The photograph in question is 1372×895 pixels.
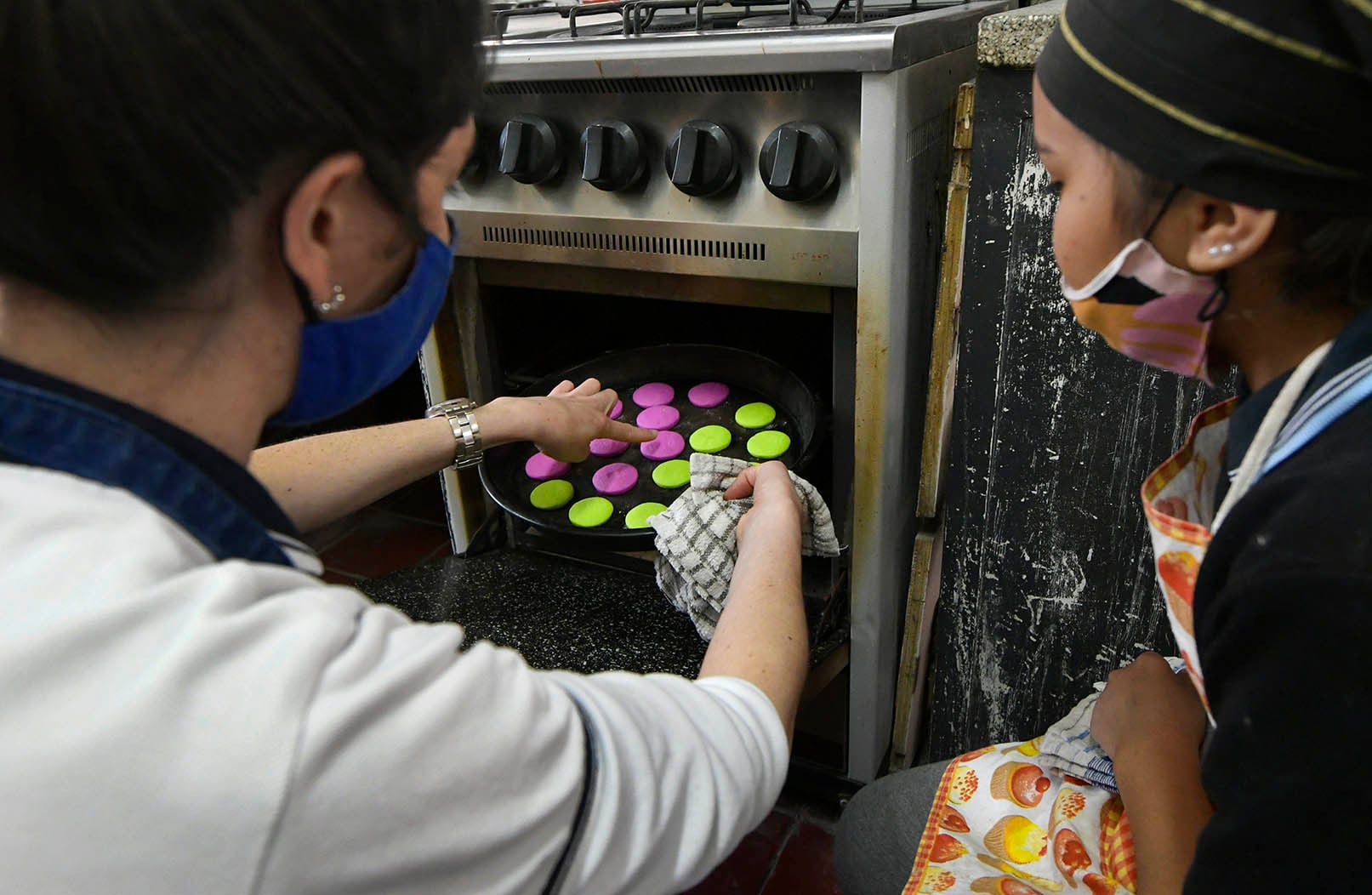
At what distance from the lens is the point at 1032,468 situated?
101cm

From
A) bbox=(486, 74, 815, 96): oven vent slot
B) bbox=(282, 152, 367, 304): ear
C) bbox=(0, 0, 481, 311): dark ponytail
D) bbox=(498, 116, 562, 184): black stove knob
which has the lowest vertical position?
bbox=(498, 116, 562, 184): black stove knob

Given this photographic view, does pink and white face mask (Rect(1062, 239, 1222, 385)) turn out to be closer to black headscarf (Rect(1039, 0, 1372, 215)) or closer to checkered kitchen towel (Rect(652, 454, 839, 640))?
black headscarf (Rect(1039, 0, 1372, 215))

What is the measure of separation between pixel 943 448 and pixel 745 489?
1.02 feet

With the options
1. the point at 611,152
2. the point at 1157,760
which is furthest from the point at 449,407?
the point at 1157,760

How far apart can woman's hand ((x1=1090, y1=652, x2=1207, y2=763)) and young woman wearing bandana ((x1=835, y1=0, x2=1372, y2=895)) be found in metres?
0.03

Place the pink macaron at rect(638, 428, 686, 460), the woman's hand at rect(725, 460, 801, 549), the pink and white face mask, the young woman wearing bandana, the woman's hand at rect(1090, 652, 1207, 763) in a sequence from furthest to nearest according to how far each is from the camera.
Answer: the pink macaron at rect(638, 428, 686, 460) → the woman's hand at rect(725, 460, 801, 549) → the woman's hand at rect(1090, 652, 1207, 763) → the pink and white face mask → the young woman wearing bandana

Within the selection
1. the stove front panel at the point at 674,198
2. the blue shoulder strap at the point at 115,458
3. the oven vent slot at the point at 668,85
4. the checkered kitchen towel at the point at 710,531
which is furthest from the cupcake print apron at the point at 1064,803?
the blue shoulder strap at the point at 115,458

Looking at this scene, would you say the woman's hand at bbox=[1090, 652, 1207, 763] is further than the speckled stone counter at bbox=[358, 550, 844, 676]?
No

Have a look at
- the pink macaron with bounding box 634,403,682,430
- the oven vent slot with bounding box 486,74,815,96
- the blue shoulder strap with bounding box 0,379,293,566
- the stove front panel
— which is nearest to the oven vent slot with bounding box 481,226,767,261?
the stove front panel

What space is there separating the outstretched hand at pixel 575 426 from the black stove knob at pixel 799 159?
366mm

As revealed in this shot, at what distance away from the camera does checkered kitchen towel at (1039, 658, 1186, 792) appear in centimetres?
83

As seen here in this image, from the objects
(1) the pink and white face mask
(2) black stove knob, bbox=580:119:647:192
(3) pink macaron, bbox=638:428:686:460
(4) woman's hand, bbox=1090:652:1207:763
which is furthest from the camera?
(3) pink macaron, bbox=638:428:686:460

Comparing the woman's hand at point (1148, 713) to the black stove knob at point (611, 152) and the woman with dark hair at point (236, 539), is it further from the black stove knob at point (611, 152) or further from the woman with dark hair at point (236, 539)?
the black stove knob at point (611, 152)

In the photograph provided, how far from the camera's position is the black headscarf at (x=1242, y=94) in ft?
1.59
